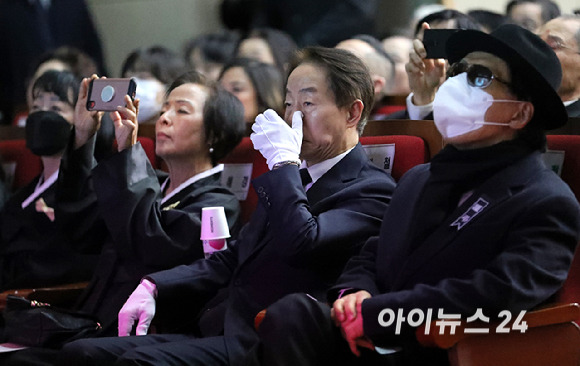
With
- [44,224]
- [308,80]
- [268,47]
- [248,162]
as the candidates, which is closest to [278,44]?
[268,47]

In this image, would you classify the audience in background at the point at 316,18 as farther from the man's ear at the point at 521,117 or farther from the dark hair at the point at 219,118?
the man's ear at the point at 521,117

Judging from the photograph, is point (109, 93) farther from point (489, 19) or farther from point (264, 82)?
point (489, 19)

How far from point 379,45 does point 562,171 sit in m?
2.19

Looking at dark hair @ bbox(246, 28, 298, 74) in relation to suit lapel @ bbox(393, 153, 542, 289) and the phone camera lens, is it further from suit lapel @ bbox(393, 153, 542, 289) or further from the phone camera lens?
suit lapel @ bbox(393, 153, 542, 289)

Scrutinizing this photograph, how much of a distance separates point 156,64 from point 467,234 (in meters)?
3.15

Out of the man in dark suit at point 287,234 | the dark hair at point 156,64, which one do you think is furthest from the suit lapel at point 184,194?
the dark hair at point 156,64

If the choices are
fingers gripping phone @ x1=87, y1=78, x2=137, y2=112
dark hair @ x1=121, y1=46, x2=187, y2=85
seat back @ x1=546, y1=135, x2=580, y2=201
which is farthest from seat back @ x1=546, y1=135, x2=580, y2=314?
dark hair @ x1=121, y1=46, x2=187, y2=85

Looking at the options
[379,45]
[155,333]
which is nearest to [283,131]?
[155,333]

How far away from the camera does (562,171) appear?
2707 millimetres

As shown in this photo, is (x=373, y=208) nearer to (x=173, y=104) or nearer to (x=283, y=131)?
(x=283, y=131)

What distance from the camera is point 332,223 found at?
2.66m

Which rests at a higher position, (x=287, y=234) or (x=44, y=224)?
(x=287, y=234)

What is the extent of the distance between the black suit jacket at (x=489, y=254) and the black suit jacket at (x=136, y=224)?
0.87m

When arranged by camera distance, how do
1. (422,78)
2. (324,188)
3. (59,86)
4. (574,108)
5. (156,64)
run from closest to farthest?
(324,188)
(574,108)
(422,78)
(59,86)
(156,64)
